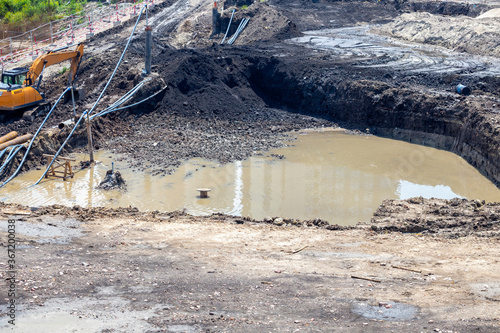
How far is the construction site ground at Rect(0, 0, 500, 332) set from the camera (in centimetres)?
886

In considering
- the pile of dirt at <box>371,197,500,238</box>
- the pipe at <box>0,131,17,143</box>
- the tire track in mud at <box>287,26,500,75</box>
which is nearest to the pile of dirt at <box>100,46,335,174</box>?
the pipe at <box>0,131,17,143</box>

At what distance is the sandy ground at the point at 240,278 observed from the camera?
27.8 feet

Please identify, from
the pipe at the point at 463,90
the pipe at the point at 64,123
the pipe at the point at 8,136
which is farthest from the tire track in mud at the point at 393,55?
the pipe at the point at 8,136

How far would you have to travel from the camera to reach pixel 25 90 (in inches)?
865

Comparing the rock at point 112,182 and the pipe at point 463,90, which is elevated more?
the pipe at point 463,90

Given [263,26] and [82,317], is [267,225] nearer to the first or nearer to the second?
[82,317]

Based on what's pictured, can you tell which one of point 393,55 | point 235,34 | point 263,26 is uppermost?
point 263,26

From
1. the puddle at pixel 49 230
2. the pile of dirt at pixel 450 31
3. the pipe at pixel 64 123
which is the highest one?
the pile of dirt at pixel 450 31

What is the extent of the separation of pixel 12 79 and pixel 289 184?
12.7 meters

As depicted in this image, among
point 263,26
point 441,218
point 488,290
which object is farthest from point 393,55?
point 488,290

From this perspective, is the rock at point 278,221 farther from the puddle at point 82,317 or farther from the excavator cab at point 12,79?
the excavator cab at point 12,79

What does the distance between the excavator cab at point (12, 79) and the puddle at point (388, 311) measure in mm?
18394

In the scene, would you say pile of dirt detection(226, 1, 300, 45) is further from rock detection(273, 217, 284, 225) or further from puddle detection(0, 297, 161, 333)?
puddle detection(0, 297, 161, 333)

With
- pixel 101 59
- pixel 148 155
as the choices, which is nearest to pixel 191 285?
pixel 148 155
